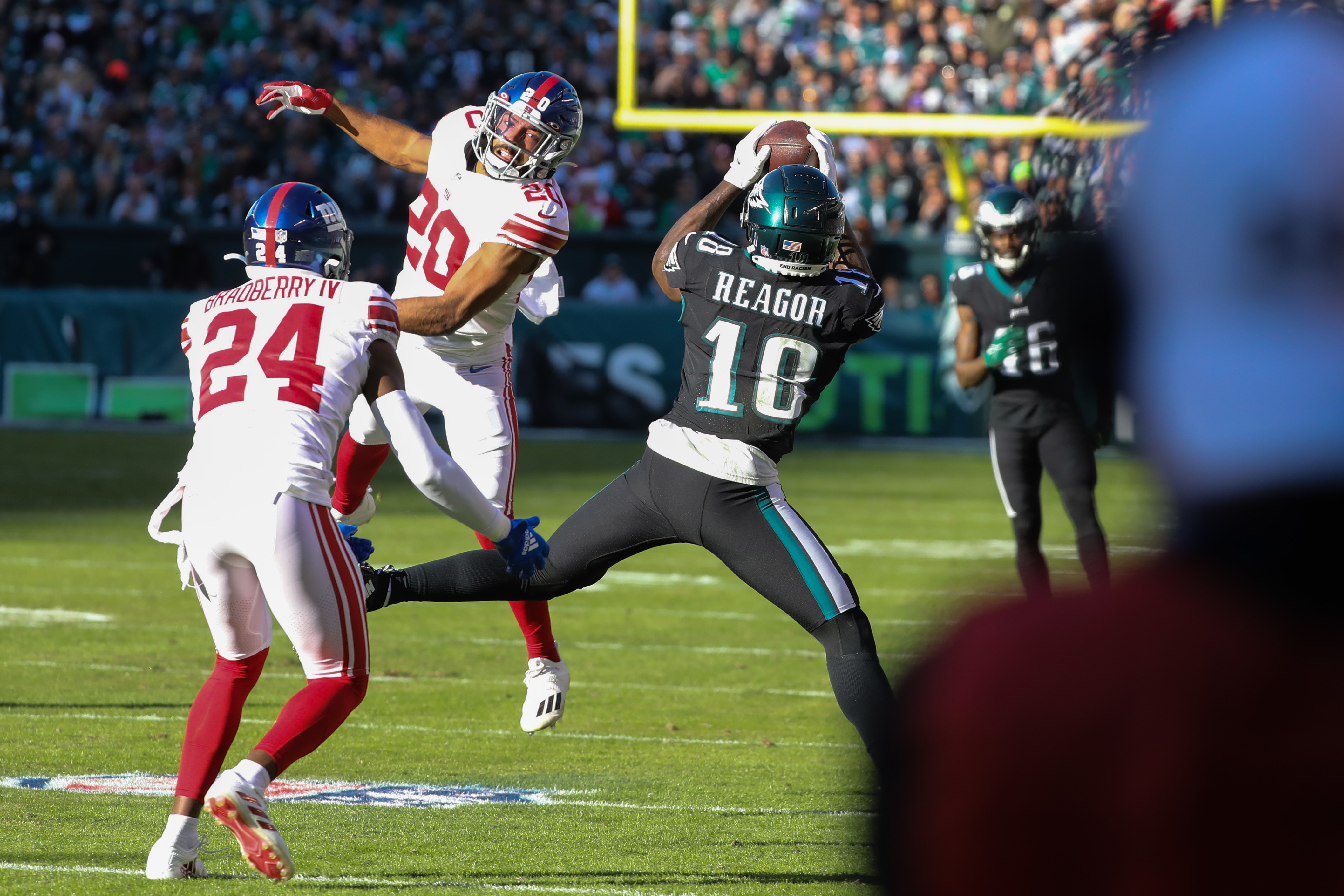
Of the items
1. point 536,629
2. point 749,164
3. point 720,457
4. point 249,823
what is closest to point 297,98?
point 749,164

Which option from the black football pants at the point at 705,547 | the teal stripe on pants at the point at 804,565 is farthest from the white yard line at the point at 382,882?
the teal stripe on pants at the point at 804,565

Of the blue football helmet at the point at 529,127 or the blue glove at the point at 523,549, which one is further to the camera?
the blue football helmet at the point at 529,127

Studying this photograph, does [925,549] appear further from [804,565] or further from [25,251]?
[25,251]

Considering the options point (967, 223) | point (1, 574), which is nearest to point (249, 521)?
point (1, 574)

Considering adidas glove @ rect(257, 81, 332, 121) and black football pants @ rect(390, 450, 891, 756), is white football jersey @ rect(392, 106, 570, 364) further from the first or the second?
black football pants @ rect(390, 450, 891, 756)

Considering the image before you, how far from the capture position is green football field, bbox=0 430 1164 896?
13.1ft

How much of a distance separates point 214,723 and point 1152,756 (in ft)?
11.2

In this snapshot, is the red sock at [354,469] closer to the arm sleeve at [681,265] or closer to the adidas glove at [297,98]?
the adidas glove at [297,98]

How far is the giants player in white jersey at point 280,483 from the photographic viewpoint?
3809mm

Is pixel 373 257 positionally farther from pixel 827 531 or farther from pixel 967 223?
pixel 827 531

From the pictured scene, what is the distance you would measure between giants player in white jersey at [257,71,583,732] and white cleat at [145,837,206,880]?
1.80 m

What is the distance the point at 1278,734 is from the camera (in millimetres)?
832

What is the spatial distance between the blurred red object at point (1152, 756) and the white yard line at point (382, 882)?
3.17 meters

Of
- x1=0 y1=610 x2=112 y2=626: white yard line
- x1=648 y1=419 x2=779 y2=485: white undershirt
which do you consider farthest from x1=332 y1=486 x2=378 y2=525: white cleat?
x1=0 y1=610 x2=112 y2=626: white yard line
